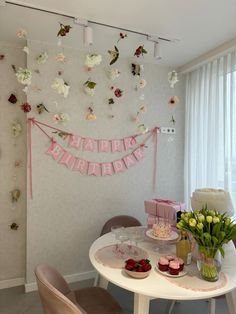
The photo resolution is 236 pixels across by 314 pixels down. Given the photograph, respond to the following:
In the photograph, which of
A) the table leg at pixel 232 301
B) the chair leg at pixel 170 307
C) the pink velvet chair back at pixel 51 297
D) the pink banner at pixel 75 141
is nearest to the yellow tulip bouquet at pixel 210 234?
the table leg at pixel 232 301

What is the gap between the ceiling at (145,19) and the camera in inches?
72.6

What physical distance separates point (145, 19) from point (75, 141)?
1.35 meters

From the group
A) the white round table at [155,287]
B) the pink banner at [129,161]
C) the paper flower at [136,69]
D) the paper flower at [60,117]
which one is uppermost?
the paper flower at [136,69]

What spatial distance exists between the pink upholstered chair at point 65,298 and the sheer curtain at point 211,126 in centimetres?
160

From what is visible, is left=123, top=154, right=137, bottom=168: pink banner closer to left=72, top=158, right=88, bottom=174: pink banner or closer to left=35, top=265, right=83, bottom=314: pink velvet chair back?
left=72, top=158, right=88, bottom=174: pink banner

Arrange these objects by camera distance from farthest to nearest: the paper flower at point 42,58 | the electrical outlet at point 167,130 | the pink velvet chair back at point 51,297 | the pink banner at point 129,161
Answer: the electrical outlet at point 167,130 < the pink banner at point 129,161 < the paper flower at point 42,58 < the pink velvet chair back at point 51,297

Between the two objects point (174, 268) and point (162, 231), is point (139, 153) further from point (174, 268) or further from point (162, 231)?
point (174, 268)

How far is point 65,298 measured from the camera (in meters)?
1.23

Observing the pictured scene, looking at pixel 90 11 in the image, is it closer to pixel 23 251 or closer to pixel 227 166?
pixel 227 166

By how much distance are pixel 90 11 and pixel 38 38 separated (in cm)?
76

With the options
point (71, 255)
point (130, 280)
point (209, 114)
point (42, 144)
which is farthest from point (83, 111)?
point (130, 280)

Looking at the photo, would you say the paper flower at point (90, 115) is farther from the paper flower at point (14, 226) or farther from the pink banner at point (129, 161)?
the paper flower at point (14, 226)

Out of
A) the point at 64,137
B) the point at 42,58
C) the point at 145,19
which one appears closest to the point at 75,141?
the point at 64,137

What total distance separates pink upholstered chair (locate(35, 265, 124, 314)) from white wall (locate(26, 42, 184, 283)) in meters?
0.98
